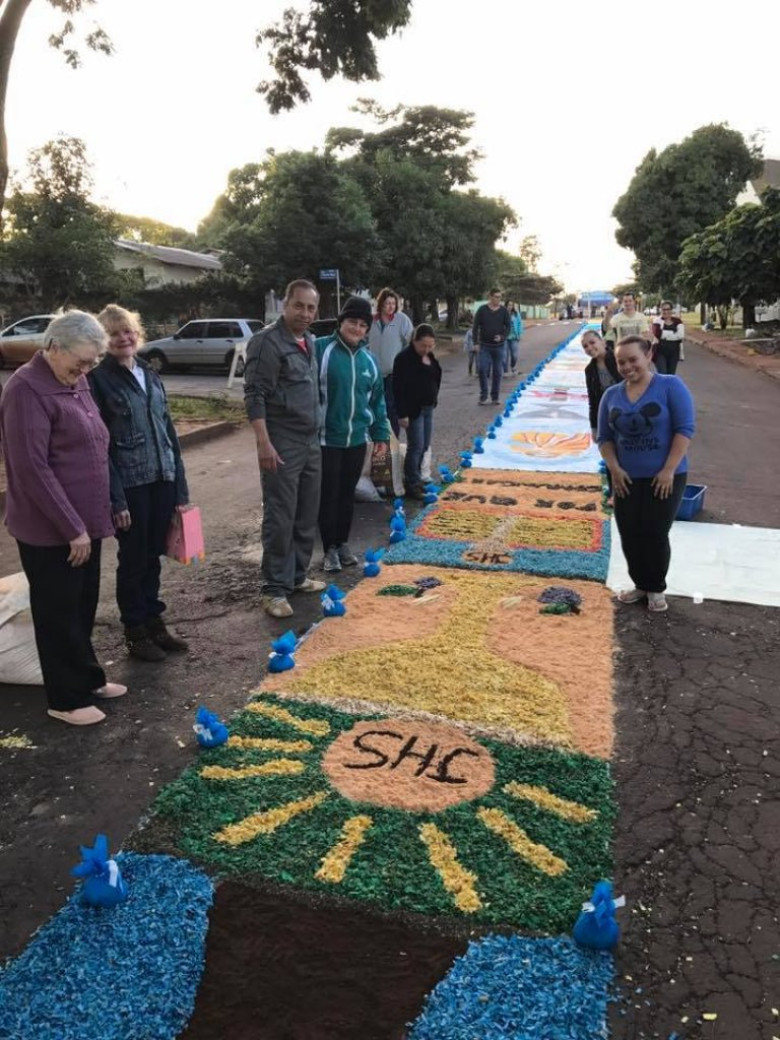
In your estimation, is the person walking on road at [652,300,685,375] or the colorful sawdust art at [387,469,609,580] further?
the person walking on road at [652,300,685,375]

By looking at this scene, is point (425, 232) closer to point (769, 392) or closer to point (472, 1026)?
point (769, 392)

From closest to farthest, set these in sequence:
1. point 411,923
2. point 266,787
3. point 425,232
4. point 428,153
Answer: point 411,923 → point 266,787 → point 425,232 → point 428,153

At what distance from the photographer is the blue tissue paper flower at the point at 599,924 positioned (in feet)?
7.18

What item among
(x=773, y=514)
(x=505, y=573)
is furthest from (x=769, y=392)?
(x=505, y=573)

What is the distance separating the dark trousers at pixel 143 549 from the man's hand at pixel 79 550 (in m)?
0.54

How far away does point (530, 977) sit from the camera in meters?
2.12

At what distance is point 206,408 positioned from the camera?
13836mm

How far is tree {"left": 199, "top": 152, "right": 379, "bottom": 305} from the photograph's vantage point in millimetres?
24347

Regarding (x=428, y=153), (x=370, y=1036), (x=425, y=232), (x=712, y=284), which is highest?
(x=428, y=153)

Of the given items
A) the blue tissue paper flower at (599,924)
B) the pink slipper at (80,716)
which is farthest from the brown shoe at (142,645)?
the blue tissue paper flower at (599,924)

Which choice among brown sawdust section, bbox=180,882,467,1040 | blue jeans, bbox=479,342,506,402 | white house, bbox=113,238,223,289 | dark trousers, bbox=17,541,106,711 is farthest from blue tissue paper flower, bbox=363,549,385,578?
white house, bbox=113,238,223,289

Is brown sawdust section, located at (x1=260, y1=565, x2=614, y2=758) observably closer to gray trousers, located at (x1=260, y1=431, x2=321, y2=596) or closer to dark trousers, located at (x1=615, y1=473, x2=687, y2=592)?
dark trousers, located at (x1=615, y1=473, x2=687, y2=592)

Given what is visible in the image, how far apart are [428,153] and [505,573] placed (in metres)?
34.8

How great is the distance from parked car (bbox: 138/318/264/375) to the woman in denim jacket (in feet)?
56.7
